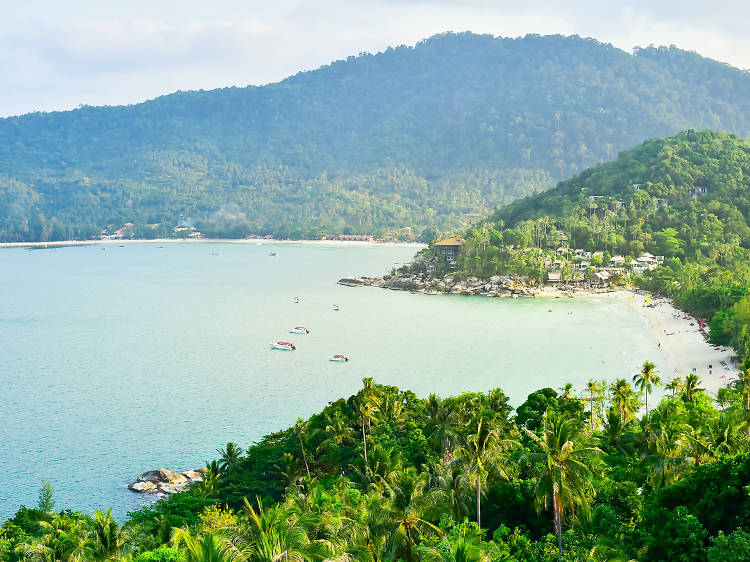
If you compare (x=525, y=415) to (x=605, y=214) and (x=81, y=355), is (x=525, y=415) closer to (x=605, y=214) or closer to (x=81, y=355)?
(x=81, y=355)

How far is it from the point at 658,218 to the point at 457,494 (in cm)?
9354

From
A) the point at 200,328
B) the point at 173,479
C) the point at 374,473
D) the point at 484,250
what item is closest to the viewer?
the point at 374,473

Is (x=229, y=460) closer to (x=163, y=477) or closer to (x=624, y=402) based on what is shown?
(x=163, y=477)

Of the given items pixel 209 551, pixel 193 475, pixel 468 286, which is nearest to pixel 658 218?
pixel 468 286

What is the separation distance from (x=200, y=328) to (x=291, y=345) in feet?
49.4

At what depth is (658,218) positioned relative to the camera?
102312 millimetres

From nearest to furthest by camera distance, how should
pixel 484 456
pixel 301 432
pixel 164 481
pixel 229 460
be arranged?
pixel 484 456
pixel 229 460
pixel 301 432
pixel 164 481

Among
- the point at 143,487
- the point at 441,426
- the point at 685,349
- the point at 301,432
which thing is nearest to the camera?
the point at 441,426

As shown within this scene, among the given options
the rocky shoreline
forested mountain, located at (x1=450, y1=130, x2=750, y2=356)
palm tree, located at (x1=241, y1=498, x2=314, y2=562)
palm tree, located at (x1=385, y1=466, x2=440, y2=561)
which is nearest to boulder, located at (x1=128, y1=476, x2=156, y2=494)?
palm tree, located at (x1=385, y1=466, x2=440, y2=561)

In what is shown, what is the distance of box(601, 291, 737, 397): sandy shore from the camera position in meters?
43.5

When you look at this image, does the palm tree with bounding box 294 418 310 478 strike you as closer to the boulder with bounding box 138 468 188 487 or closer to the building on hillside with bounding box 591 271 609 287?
the boulder with bounding box 138 468 188 487

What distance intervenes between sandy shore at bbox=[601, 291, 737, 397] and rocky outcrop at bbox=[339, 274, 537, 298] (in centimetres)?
1709

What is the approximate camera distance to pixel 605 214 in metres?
107

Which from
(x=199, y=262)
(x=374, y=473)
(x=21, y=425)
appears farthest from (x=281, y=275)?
(x=374, y=473)
